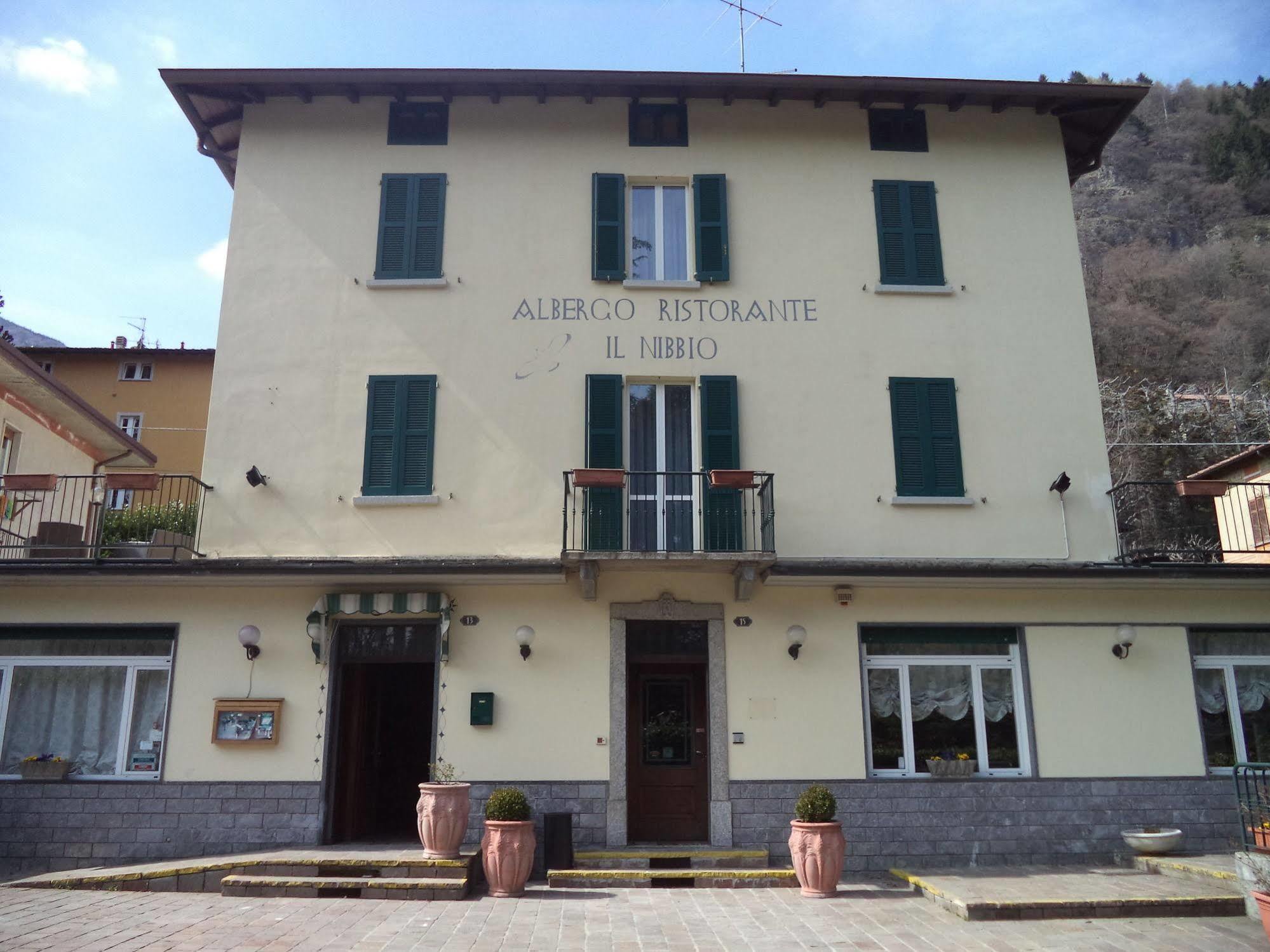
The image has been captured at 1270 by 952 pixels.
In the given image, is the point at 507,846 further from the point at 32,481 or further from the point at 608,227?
the point at 608,227

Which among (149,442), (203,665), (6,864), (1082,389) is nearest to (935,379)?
(1082,389)

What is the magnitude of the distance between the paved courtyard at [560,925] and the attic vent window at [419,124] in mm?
9416

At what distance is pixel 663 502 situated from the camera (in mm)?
11867

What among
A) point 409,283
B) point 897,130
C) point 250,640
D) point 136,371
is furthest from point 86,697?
point 136,371

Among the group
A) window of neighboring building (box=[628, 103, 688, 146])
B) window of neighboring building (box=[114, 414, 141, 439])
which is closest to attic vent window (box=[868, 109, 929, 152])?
window of neighboring building (box=[628, 103, 688, 146])

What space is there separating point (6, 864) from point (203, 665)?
9.60 ft

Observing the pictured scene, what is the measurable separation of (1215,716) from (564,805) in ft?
26.3

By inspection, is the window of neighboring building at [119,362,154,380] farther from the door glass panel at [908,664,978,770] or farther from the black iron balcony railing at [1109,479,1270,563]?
the black iron balcony railing at [1109,479,1270,563]

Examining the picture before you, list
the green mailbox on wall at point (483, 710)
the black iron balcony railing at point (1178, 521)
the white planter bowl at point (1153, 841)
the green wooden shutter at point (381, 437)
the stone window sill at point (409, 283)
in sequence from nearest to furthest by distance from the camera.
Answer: the white planter bowl at point (1153, 841) → the green mailbox on wall at point (483, 710) → the green wooden shutter at point (381, 437) → the stone window sill at point (409, 283) → the black iron balcony railing at point (1178, 521)

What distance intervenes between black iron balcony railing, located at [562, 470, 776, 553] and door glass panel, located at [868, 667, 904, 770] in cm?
213

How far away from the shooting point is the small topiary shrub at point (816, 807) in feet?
31.3

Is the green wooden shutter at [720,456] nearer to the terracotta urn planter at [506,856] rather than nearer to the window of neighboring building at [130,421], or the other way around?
the terracotta urn planter at [506,856]

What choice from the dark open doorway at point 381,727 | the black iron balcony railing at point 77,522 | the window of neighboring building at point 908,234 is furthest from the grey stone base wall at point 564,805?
the window of neighboring building at point 908,234

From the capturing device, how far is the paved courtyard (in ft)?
24.8
